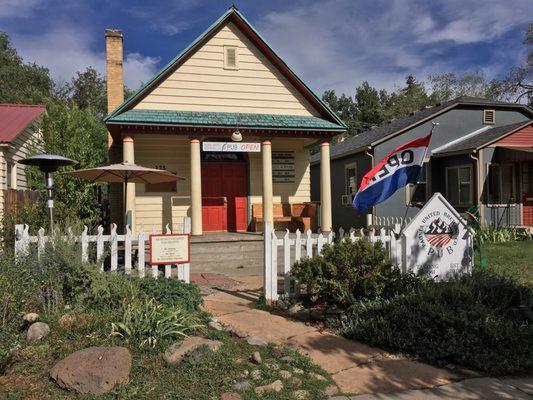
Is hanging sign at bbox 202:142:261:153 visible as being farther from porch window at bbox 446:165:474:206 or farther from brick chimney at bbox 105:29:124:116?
porch window at bbox 446:165:474:206

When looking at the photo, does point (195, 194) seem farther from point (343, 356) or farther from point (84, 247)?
point (343, 356)

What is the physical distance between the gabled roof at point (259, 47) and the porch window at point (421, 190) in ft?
22.7

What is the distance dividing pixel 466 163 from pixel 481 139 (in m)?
1.15

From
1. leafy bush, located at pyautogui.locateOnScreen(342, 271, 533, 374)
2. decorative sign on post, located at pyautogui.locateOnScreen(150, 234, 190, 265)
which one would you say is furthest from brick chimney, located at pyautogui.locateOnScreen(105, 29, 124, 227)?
leafy bush, located at pyautogui.locateOnScreen(342, 271, 533, 374)

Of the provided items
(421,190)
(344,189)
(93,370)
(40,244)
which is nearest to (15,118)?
(40,244)

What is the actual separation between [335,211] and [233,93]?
34.1ft

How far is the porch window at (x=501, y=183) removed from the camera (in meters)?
16.7

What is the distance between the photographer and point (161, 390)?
3.74 meters

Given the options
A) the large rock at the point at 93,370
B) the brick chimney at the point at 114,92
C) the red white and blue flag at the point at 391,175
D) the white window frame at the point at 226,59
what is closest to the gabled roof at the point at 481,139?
the white window frame at the point at 226,59

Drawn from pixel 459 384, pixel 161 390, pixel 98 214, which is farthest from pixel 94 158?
pixel 459 384

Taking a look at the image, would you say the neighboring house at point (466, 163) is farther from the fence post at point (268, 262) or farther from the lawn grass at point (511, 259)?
the fence post at point (268, 262)

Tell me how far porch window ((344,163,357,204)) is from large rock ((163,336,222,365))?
51.7ft

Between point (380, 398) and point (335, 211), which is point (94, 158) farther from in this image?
point (380, 398)

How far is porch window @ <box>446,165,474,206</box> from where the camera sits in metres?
17.2
